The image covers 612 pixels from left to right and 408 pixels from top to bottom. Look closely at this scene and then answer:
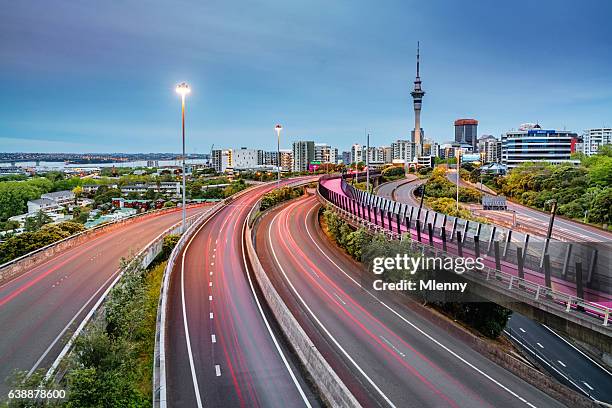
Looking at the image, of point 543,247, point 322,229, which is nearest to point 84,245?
point 322,229

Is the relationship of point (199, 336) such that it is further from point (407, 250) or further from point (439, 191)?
point (439, 191)

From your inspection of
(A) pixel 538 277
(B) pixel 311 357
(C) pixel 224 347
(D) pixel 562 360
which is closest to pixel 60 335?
(C) pixel 224 347

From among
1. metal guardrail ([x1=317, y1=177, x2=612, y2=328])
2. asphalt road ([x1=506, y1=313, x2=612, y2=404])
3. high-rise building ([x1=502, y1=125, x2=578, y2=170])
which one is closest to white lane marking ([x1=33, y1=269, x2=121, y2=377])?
Result: metal guardrail ([x1=317, y1=177, x2=612, y2=328])

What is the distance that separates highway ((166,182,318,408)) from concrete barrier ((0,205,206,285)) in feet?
35.7

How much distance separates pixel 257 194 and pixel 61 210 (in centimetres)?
5615

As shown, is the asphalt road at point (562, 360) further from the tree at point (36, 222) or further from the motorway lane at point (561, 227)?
the tree at point (36, 222)

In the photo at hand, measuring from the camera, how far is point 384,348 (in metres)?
23.7

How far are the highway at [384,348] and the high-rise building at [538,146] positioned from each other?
123484mm

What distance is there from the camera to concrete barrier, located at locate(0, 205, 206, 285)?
31478mm

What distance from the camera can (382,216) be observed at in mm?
40031

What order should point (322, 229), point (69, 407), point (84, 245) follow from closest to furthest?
point (69, 407)
point (84, 245)
point (322, 229)

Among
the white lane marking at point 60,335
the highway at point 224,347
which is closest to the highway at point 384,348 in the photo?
the highway at point 224,347

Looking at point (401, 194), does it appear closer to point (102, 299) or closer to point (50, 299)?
point (50, 299)

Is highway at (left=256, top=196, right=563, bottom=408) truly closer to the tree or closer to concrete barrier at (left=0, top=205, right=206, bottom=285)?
concrete barrier at (left=0, top=205, right=206, bottom=285)
